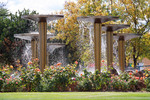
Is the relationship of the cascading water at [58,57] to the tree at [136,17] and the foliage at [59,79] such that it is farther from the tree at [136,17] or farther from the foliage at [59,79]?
the foliage at [59,79]

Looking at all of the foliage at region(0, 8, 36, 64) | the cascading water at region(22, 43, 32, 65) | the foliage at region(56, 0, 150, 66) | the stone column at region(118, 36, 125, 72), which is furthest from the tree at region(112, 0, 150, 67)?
the foliage at region(0, 8, 36, 64)

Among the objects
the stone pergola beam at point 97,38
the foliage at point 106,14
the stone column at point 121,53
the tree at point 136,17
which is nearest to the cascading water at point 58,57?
the foliage at point 106,14

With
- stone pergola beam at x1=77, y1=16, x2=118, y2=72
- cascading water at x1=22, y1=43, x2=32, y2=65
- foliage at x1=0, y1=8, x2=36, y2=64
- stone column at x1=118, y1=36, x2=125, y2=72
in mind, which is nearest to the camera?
stone pergola beam at x1=77, y1=16, x2=118, y2=72

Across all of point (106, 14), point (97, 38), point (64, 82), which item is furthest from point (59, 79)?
point (106, 14)

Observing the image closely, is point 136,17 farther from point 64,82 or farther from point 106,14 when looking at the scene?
point 64,82

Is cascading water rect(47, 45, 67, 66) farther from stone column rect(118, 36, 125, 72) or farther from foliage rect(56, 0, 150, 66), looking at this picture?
stone column rect(118, 36, 125, 72)

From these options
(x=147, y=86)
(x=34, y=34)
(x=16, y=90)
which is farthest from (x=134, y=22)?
(x=16, y=90)

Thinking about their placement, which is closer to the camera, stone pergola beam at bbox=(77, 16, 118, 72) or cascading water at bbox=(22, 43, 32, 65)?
stone pergola beam at bbox=(77, 16, 118, 72)

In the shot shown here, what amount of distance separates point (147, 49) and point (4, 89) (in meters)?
15.9

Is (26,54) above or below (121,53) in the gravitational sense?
below

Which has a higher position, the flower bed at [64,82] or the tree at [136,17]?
the tree at [136,17]

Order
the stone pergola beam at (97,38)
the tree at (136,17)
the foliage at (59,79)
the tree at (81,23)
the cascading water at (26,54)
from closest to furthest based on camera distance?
1. the foliage at (59,79)
2. the stone pergola beam at (97,38)
3. the tree at (136,17)
4. the tree at (81,23)
5. the cascading water at (26,54)

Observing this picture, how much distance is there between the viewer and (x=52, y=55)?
3409cm

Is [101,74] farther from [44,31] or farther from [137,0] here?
[137,0]
